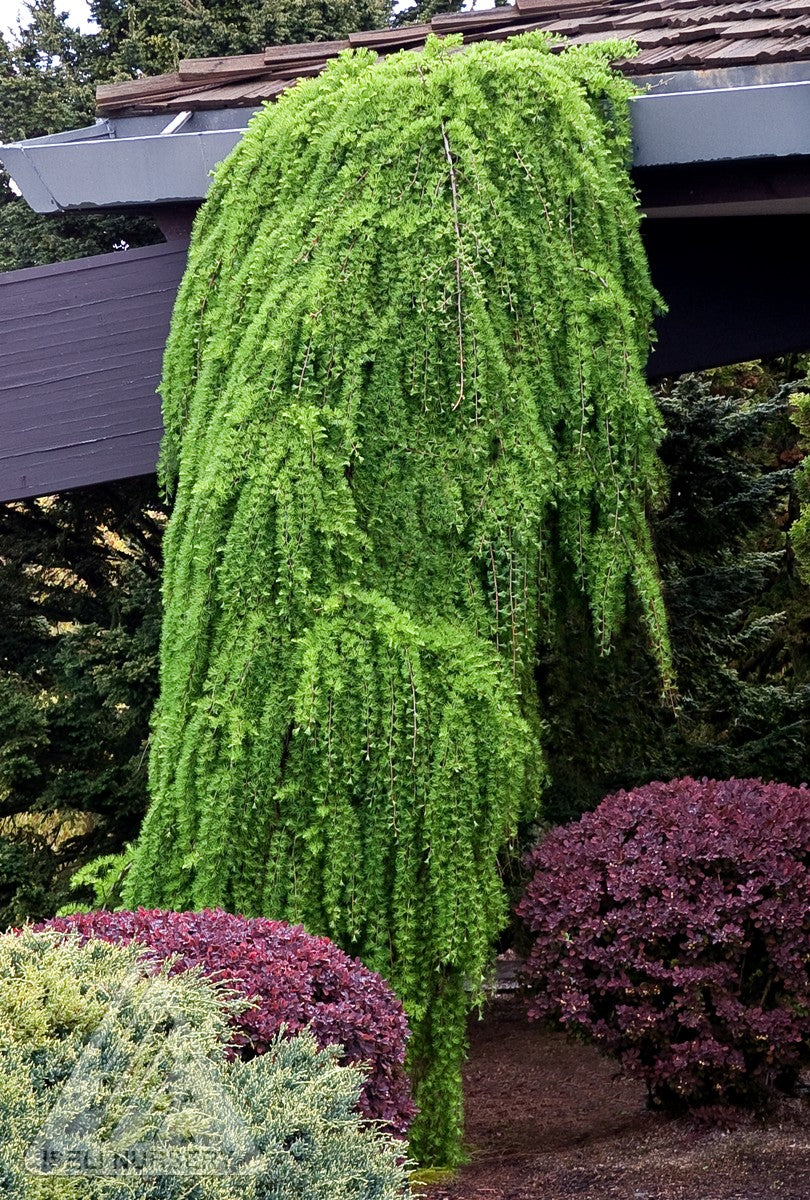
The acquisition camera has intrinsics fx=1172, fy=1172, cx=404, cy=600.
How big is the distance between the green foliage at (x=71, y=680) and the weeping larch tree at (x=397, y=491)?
2.48 metres

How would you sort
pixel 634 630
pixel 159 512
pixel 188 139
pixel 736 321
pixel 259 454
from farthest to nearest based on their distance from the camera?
pixel 159 512 → pixel 634 630 → pixel 736 321 → pixel 188 139 → pixel 259 454

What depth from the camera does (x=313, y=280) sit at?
3.30 metres

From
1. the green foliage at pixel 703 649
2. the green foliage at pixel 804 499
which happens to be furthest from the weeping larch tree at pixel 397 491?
the green foliage at pixel 804 499

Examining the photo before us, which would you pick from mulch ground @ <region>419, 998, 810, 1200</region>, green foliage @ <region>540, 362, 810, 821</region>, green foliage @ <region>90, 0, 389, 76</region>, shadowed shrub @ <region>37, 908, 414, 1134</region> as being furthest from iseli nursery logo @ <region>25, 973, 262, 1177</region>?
green foliage @ <region>90, 0, 389, 76</region>

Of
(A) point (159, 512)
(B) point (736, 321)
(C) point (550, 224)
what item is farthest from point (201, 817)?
(A) point (159, 512)

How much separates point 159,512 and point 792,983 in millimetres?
4236

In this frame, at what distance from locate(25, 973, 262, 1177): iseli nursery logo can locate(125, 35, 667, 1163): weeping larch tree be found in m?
1.20

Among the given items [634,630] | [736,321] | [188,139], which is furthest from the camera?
[634,630]

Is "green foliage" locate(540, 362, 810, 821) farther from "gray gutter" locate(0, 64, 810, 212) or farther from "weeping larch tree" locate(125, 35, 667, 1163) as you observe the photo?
"gray gutter" locate(0, 64, 810, 212)

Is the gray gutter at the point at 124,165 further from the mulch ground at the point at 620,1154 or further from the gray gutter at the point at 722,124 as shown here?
the mulch ground at the point at 620,1154

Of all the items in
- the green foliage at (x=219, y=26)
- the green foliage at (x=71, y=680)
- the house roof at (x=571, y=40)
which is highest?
the green foliage at (x=219, y=26)

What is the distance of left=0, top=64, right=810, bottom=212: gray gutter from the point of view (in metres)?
3.22

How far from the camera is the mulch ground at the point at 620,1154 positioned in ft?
12.3

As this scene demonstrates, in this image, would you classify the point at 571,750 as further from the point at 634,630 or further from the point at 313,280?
the point at 313,280
